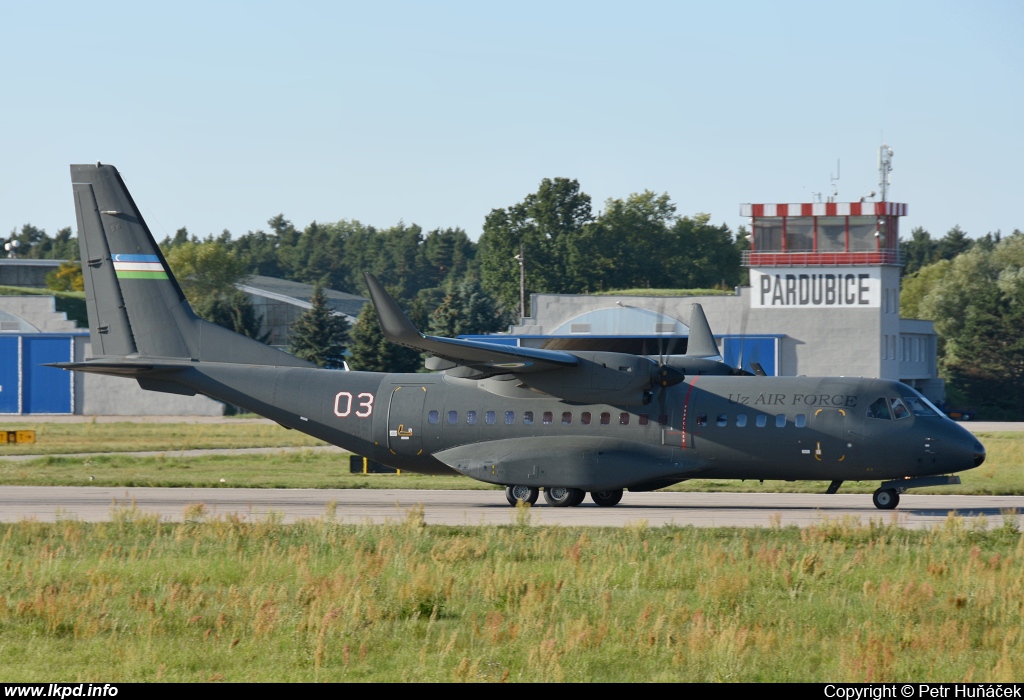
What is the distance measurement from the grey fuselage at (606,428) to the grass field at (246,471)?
4.56 m

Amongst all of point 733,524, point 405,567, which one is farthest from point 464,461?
point 405,567

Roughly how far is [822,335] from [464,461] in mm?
50767

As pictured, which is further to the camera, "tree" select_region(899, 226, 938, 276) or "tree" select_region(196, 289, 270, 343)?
"tree" select_region(899, 226, 938, 276)

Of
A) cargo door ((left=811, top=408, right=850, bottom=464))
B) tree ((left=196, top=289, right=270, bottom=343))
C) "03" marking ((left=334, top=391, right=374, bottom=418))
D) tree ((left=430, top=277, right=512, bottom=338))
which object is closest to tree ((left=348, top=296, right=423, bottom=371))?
tree ((left=430, top=277, right=512, bottom=338))

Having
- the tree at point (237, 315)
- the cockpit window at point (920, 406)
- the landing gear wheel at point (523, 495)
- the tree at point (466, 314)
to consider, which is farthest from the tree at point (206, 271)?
the cockpit window at point (920, 406)

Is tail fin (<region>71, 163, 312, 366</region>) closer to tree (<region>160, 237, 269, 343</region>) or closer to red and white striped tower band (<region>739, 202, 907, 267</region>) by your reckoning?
red and white striped tower band (<region>739, 202, 907, 267</region>)

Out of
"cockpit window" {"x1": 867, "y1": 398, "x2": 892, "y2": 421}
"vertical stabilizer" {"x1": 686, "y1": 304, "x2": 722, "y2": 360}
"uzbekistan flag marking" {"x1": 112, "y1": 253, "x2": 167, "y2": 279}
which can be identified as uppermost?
"uzbekistan flag marking" {"x1": 112, "y1": 253, "x2": 167, "y2": 279}

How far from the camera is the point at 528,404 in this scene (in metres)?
26.1

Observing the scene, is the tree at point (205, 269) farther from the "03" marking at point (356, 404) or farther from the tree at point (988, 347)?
the "03" marking at point (356, 404)

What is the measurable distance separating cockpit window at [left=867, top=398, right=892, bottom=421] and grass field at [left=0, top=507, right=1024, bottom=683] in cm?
436

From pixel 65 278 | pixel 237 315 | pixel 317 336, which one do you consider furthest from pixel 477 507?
pixel 65 278

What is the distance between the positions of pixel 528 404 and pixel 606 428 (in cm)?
188

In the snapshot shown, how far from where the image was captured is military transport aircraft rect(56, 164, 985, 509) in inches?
957

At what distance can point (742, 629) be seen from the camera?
12.7 m
